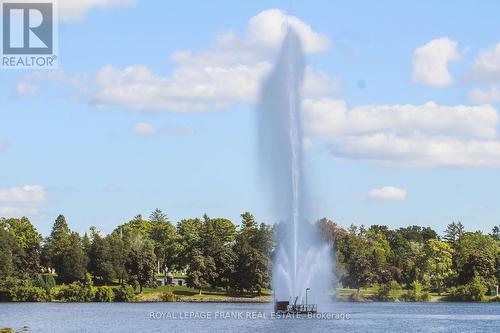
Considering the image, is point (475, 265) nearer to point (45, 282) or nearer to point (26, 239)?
point (45, 282)

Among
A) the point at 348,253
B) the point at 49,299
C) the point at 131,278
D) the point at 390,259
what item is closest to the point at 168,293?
the point at 131,278

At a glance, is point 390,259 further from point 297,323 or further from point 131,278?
point 297,323

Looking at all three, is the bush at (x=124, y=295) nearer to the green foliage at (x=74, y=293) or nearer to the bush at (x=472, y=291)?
the green foliage at (x=74, y=293)

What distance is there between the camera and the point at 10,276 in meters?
126

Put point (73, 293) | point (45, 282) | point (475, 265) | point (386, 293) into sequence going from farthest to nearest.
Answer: point (386, 293) → point (475, 265) → point (45, 282) → point (73, 293)

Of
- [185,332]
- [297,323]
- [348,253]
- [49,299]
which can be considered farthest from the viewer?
[348,253]

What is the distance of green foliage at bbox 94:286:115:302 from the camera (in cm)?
12688

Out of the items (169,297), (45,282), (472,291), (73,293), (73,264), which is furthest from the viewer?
(472,291)

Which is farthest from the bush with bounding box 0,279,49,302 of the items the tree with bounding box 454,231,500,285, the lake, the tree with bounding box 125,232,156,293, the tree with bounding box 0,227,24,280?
the tree with bounding box 454,231,500,285

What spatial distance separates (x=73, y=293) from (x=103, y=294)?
413cm

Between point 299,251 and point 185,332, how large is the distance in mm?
12952

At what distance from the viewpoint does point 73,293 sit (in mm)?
125812

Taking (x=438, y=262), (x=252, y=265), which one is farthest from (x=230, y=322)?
(x=438, y=262)

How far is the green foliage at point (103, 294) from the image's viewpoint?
4995 inches
